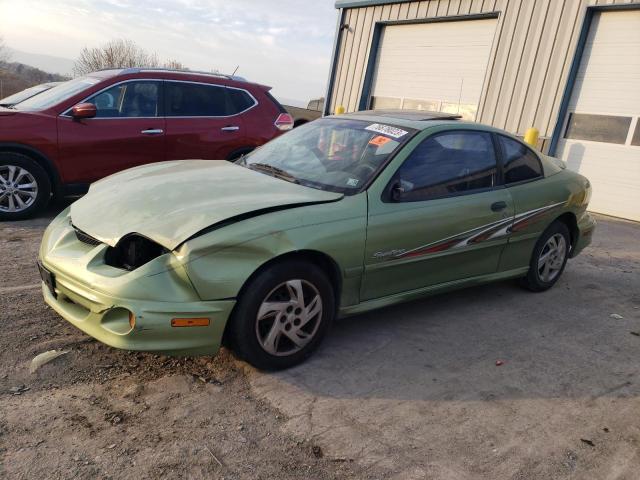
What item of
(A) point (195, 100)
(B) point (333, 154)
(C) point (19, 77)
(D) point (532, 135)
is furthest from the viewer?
(C) point (19, 77)

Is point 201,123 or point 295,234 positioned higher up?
point 201,123

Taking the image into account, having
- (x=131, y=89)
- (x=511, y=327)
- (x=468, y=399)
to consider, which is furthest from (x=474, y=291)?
(x=131, y=89)

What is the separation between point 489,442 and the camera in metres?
2.75

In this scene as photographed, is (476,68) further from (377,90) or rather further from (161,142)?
(161,142)

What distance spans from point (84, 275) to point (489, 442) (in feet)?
7.56

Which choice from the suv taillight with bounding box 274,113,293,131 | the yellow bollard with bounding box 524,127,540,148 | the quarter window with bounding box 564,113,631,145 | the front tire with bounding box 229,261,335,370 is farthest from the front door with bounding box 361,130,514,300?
the quarter window with bounding box 564,113,631,145

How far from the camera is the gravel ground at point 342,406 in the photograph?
245 centimetres

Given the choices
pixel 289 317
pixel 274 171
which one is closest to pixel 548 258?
pixel 274 171

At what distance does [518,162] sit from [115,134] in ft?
14.4

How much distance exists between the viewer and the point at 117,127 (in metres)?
6.21

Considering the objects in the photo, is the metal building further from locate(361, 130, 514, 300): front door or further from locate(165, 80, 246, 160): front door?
locate(361, 130, 514, 300): front door

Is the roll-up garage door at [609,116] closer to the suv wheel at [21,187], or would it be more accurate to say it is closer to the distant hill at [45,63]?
the suv wheel at [21,187]

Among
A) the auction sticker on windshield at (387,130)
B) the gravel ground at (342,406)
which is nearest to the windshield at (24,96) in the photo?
the gravel ground at (342,406)

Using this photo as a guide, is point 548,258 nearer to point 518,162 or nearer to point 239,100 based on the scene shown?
point 518,162
